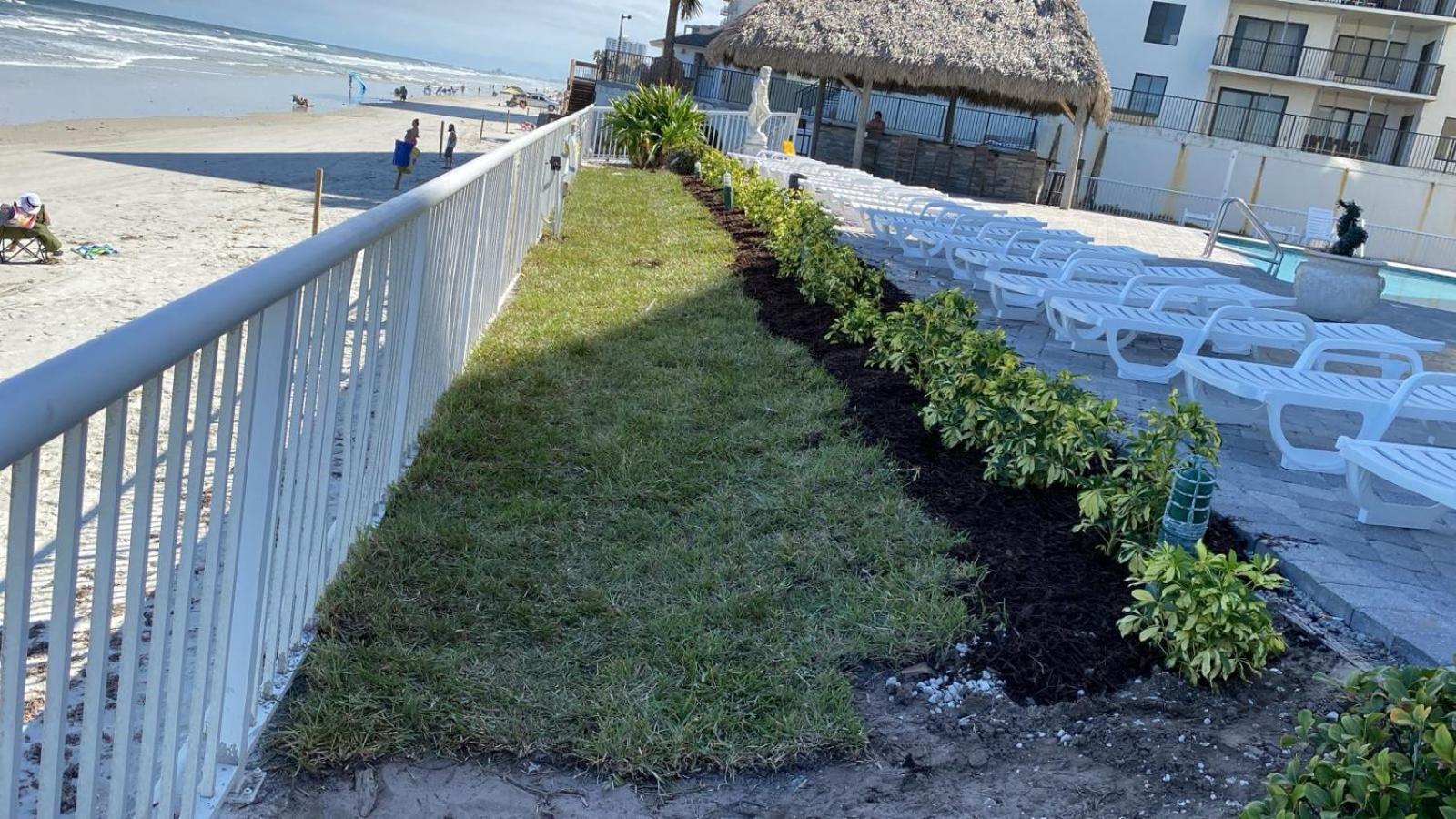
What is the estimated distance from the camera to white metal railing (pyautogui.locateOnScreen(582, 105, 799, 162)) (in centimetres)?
2155

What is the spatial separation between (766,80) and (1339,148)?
973 inches

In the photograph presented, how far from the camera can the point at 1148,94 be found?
119 ft

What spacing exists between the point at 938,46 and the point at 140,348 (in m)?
22.5

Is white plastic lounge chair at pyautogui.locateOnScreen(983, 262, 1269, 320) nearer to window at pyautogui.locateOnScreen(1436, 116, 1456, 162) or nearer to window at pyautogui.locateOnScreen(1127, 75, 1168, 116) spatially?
window at pyautogui.locateOnScreen(1127, 75, 1168, 116)

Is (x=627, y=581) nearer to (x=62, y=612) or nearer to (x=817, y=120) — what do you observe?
(x=62, y=612)

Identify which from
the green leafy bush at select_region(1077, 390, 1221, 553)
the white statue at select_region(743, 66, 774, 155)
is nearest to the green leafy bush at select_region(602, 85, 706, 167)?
the white statue at select_region(743, 66, 774, 155)

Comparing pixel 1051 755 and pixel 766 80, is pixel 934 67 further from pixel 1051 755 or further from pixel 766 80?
pixel 1051 755

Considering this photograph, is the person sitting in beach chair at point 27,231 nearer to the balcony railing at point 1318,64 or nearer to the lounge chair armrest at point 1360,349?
the lounge chair armrest at point 1360,349

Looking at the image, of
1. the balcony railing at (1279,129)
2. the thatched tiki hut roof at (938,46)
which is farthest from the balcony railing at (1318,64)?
the thatched tiki hut roof at (938,46)

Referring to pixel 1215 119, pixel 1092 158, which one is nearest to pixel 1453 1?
pixel 1215 119

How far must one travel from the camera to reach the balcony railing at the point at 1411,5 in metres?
34.3

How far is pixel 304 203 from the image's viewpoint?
19016 mm

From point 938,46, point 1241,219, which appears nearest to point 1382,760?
point 938,46

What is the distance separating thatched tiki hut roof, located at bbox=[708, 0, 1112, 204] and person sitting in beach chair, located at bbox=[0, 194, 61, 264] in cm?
1468
